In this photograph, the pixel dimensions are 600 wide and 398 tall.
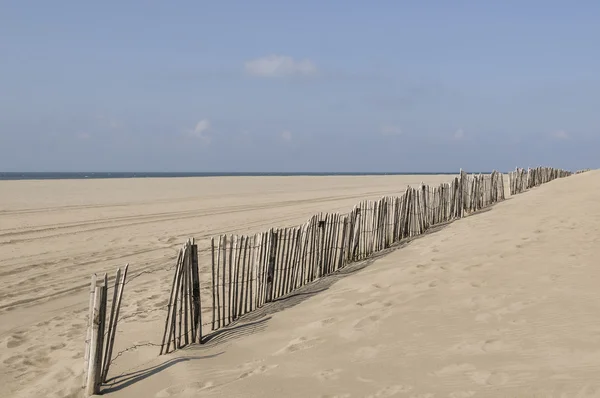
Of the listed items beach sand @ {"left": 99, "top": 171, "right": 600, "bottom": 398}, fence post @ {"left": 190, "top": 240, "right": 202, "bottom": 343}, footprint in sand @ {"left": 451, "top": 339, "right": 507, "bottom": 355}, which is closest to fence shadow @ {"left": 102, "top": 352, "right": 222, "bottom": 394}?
beach sand @ {"left": 99, "top": 171, "right": 600, "bottom": 398}

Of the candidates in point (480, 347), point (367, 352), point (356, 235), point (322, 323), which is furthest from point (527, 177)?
point (367, 352)

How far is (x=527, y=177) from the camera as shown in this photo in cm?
2084

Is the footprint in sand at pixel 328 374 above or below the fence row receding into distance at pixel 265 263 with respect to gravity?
below

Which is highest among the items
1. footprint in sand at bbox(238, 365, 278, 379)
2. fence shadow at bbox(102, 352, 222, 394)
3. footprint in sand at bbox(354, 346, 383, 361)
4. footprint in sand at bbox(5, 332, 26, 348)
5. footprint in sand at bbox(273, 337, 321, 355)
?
footprint in sand at bbox(354, 346, 383, 361)

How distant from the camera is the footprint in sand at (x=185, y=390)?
361 cm

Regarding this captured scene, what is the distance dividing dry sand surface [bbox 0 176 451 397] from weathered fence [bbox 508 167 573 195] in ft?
22.8

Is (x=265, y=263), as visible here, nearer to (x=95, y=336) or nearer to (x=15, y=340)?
(x=95, y=336)

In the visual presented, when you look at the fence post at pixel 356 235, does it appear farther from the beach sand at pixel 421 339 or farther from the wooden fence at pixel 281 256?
the beach sand at pixel 421 339

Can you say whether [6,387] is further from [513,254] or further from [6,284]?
[513,254]

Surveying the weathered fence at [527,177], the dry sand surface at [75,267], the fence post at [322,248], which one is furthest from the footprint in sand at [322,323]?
the weathered fence at [527,177]

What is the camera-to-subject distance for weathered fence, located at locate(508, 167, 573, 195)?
61.9ft

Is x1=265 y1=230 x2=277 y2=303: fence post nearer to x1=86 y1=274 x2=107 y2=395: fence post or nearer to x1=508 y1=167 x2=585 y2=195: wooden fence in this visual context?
x1=86 y1=274 x2=107 y2=395: fence post

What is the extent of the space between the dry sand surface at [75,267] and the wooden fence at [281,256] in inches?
19.5

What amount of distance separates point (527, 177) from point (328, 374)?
62.9ft
